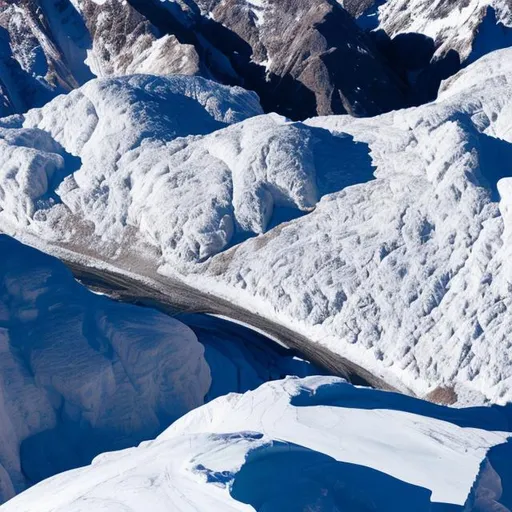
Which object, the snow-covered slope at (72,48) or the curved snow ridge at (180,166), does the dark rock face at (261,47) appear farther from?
the curved snow ridge at (180,166)

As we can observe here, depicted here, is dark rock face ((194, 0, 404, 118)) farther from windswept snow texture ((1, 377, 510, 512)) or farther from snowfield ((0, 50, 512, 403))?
windswept snow texture ((1, 377, 510, 512))

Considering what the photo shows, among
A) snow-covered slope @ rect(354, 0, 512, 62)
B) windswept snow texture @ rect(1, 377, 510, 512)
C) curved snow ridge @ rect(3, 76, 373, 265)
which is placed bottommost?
windswept snow texture @ rect(1, 377, 510, 512)

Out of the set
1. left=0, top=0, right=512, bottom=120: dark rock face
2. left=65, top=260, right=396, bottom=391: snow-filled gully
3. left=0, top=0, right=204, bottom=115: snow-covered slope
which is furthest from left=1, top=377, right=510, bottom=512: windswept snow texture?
left=0, top=0, right=204, bottom=115: snow-covered slope

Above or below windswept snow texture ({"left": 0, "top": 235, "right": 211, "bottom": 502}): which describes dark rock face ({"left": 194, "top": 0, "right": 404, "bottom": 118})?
above

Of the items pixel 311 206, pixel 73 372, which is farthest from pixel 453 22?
pixel 73 372

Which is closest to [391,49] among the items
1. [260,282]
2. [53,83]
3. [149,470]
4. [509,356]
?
[53,83]

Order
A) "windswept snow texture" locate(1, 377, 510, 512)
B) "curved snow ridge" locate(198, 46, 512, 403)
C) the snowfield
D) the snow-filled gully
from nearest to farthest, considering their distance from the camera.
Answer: "windswept snow texture" locate(1, 377, 510, 512)
"curved snow ridge" locate(198, 46, 512, 403)
the snow-filled gully
the snowfield
